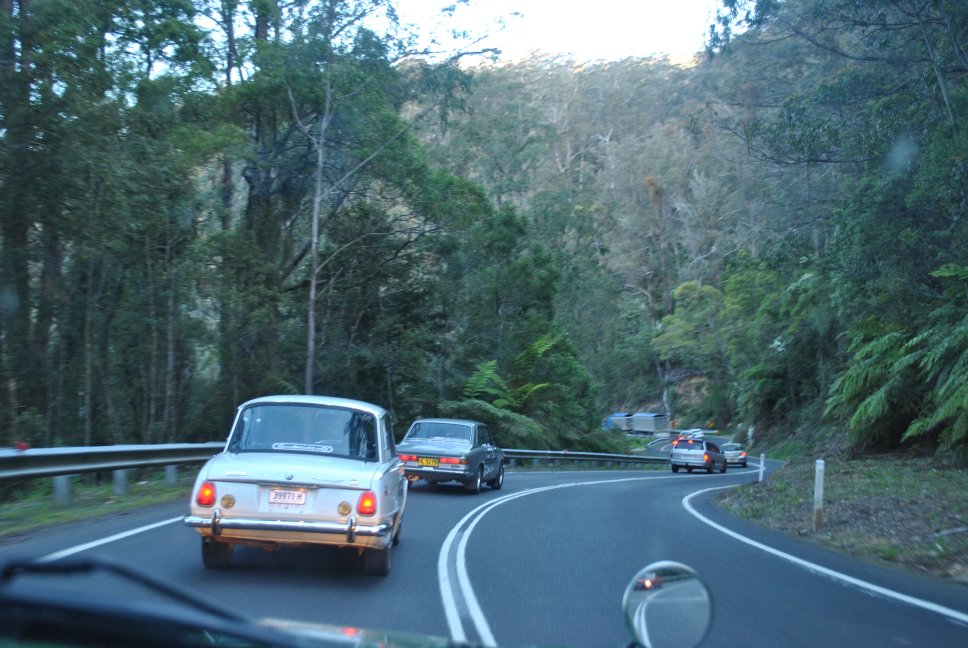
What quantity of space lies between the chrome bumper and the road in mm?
481

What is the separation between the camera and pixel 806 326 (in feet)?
151

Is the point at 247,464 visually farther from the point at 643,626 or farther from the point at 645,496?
the point at 645,496

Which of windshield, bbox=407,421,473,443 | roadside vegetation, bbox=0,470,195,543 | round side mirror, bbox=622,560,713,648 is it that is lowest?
roadside vegetation, bbox=0,470,195,543

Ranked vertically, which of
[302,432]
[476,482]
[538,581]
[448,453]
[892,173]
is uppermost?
[892,173]

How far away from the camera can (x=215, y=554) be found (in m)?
8.36

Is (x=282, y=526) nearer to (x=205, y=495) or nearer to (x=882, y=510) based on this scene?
(x=205, y=495)

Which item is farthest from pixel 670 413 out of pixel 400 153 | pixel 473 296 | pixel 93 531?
pixel 93 531

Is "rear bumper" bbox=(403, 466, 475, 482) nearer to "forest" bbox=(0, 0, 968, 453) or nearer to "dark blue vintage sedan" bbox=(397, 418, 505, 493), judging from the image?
"dark blue vintage sedan" bbox=(397, 418, 505, 493)

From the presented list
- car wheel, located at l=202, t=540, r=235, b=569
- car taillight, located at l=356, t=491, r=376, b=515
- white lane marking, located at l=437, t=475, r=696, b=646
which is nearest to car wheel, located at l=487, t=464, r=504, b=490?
white lane marking, located at l=437, t=475, r=696, b=646

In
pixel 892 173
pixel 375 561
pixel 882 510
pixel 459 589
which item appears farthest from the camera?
pixel 892 173

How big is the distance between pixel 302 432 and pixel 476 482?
10.4 meters

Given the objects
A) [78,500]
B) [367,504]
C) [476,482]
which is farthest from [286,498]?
[476,482]

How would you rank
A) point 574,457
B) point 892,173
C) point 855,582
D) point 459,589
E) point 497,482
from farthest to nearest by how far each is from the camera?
1. point 574,457
2. point 892,173
3. point 497,482
4. point 855,582
5. point 459,589

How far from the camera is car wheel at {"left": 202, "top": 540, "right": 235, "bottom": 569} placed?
8320 millimetres
